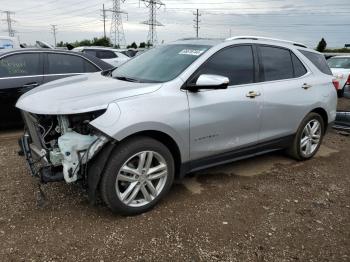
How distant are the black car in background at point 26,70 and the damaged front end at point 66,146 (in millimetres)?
2631

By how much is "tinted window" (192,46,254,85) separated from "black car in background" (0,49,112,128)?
3176mm

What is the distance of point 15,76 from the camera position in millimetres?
6219

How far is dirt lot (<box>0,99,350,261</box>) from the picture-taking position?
307cm

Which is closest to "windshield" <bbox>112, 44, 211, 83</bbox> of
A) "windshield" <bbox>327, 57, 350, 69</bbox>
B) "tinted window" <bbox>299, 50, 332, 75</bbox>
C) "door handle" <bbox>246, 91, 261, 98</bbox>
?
"door handle" <bbox>246, 91, 261, 98</bbox>

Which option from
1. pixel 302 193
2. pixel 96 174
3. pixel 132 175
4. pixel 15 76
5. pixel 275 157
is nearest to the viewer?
pixel 96 174

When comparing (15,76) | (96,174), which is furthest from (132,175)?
(15,76)

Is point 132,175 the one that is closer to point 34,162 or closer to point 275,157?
point 34,162

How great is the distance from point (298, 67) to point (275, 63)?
0.51 m

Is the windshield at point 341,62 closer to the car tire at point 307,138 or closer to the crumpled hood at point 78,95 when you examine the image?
the car tire at point 307,138

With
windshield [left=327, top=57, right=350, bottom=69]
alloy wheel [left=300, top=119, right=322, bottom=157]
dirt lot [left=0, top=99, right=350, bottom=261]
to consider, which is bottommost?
dirt lot [left=0, top=99, right=350, bottom=261]

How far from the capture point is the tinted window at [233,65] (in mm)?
4020

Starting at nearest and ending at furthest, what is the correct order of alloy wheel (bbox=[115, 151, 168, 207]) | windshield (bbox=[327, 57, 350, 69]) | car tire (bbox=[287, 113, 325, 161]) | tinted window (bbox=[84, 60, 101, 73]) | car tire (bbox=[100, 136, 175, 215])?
car tire (bbox=[100, 136, 175, 215])
alloy wheel (bbox=[115, 151, 168, 207])
car tire (bbox=[287, 113, 325, 161])
tinted window (bbox=[84, 60, 101, 73])
windshield (bbox=[327, 57, 350, 69])

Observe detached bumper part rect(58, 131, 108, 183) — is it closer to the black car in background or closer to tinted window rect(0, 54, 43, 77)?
the black car in background

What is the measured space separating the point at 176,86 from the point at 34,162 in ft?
5.09
